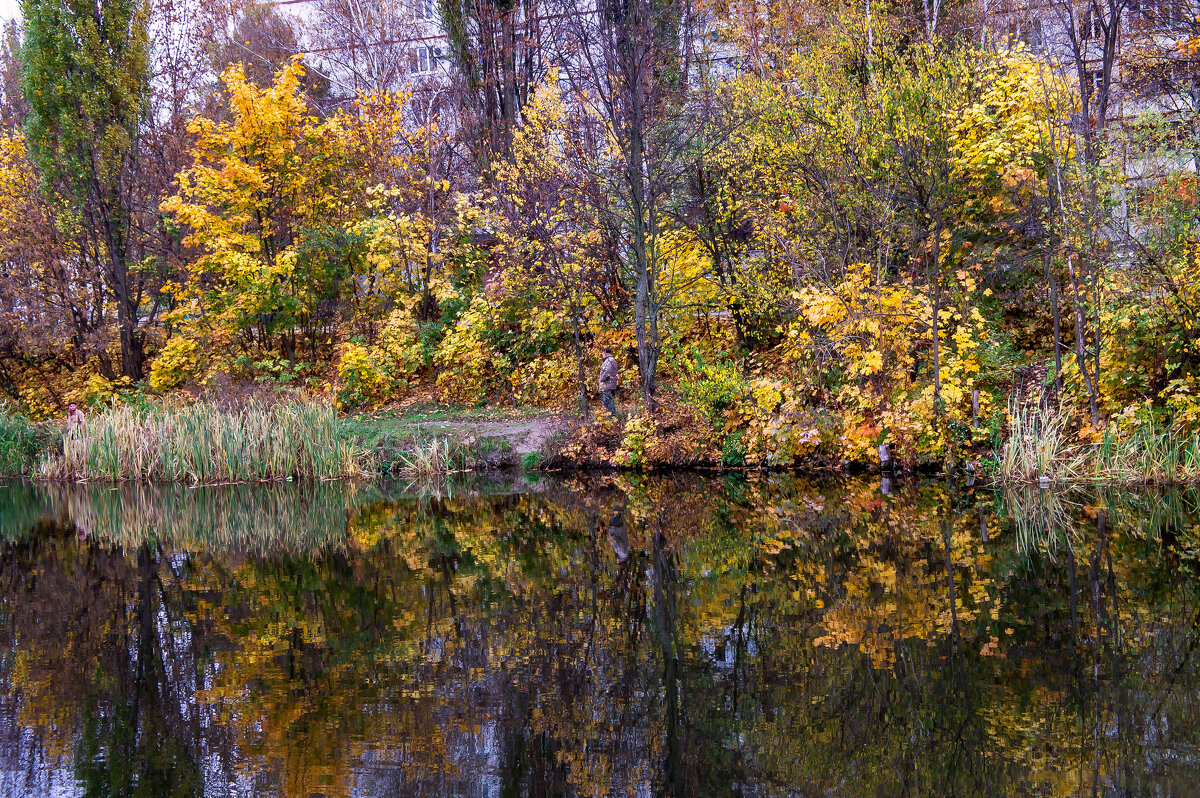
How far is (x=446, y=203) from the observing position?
2266cm

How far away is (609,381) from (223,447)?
265 inches

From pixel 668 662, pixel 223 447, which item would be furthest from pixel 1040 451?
pixel 223 447

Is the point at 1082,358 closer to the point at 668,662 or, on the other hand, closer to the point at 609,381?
the point at 609,381

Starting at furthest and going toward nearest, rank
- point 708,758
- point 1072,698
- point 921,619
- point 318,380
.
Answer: point 318,380
point 921,619
point 1072,698
point 708,758

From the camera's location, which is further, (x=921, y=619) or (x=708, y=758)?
(x=921, y=619)

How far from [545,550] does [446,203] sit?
47.9ft

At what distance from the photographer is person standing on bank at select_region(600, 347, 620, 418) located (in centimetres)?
1692

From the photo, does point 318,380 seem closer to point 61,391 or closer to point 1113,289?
point 61,391

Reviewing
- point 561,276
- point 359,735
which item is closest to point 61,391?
point 561,276

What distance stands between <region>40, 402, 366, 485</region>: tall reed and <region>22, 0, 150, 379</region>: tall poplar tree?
22.1 feet

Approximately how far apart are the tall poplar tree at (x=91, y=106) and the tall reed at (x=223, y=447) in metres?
6.73

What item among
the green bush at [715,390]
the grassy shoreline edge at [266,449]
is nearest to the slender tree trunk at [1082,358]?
the grassy shoreline edge at [266,449]

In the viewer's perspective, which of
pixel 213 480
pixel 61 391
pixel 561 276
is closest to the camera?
pixel 213 480

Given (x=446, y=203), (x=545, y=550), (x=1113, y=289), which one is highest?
(x=446, y=203)
